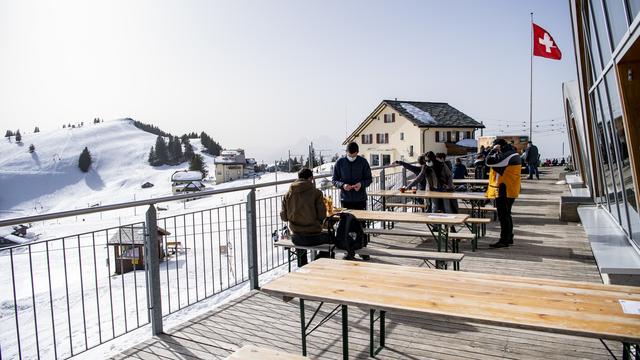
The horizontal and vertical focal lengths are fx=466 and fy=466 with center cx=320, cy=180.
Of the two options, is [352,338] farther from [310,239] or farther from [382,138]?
[382,138]

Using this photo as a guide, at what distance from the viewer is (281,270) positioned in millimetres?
6965

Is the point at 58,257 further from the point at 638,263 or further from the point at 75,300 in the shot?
the point at 638,263

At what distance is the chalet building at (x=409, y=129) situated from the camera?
48875 millimetres

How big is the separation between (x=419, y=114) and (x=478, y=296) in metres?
49.4

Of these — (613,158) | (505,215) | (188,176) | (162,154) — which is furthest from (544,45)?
(162,154)

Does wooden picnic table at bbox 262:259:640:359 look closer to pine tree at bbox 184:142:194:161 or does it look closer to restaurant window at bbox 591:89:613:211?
restaurant window at bbox 591:89:613:211

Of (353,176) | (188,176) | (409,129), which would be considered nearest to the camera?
(353,176)

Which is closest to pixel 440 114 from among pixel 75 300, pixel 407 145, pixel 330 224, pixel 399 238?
pixel 407 145

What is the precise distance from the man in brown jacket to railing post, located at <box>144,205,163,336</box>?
182 cm

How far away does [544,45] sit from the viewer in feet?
69.7

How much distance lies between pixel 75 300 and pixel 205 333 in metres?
28.1

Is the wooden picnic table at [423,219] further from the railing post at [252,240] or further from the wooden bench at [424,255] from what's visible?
the railing post at [252,240]

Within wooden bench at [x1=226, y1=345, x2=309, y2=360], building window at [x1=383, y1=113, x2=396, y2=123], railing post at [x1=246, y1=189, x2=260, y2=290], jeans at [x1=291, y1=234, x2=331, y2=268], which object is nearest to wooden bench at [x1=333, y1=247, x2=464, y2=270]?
jeans at [x1=291, y1=234, x2=331, y2=268]

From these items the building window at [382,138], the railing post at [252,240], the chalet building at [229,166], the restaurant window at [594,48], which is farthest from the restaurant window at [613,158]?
the chalet building at [229,166]
